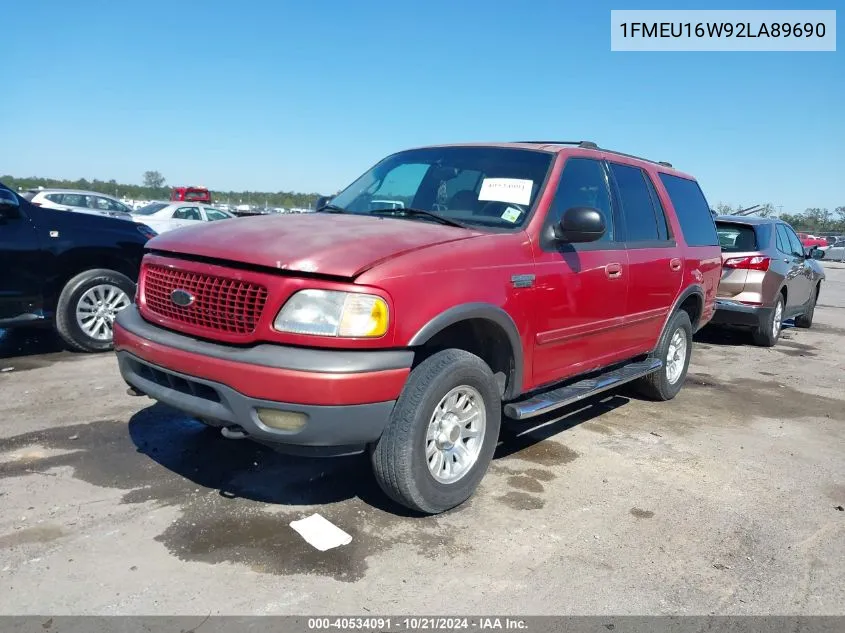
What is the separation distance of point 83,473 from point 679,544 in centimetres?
318

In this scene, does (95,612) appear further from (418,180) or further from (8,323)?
(8,323)

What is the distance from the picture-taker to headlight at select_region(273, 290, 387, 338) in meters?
2.88

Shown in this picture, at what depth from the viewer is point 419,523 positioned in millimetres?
3309

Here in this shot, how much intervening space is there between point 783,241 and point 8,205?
9.27 metres

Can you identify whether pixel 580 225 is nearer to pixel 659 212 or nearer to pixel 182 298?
pixel 659 212

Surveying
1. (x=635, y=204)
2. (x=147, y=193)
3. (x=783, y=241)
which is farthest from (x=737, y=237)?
(x=147, y=193)

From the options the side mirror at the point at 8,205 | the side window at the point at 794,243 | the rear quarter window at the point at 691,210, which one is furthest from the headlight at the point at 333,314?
the side window at the point at 794,243

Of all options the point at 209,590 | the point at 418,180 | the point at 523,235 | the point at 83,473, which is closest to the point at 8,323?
the point at 83,473

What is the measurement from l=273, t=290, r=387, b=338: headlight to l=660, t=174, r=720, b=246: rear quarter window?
3607mm

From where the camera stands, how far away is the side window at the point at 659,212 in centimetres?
530

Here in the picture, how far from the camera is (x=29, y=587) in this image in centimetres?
261

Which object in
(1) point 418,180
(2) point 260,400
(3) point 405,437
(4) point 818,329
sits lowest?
(4) point 818,329

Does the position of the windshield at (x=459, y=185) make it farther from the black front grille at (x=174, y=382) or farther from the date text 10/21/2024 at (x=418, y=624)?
the date text 10/21/2024 at (x=418, y=624)

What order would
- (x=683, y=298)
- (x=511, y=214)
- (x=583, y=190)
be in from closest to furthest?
(x=511, y=214) < (x=583, y=190) < (x=683, y=298)
